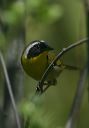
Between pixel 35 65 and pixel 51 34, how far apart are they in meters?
1.42

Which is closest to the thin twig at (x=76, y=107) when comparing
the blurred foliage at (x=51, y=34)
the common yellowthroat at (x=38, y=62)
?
the blurred foliage at (x=51, y=34)

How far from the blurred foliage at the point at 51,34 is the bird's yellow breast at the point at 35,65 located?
131 mm

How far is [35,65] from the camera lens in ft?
11.5

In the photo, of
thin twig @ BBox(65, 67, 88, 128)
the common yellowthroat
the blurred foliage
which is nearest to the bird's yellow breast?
the common yellowthroat

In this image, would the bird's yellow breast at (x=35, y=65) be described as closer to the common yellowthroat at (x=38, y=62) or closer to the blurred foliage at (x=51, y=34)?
the common yellowthroat at (x=38, y=62)

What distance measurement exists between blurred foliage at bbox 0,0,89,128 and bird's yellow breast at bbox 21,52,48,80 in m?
0.13

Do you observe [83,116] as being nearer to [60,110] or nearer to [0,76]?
[60,110]

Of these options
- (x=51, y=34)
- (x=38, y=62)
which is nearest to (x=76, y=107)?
(x=38, y=62)

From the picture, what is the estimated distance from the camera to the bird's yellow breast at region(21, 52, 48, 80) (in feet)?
11.3

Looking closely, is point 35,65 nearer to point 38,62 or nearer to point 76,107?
point 38,62

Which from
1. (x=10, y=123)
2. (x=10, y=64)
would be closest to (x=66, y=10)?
(x=10, y=64)

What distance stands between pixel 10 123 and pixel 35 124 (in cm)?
56

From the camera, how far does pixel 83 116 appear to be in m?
4.79

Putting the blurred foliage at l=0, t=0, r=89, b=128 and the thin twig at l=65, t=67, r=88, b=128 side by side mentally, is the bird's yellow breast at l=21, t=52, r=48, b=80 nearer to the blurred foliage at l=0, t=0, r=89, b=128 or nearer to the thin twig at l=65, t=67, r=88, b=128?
the blurred foliage at l=0, t=0, r=89, b=128
